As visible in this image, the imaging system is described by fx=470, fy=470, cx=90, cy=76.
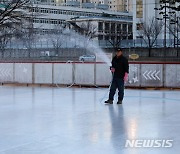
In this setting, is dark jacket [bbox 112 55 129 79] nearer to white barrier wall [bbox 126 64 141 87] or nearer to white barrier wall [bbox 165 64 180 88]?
white barrier wall [bbox 165 64 180 88]

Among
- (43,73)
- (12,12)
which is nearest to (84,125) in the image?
(43,73)

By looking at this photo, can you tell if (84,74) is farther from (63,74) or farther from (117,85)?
(117,85)

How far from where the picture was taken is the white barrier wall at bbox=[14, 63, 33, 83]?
25617 mm

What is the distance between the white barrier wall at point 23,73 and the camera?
25.6m

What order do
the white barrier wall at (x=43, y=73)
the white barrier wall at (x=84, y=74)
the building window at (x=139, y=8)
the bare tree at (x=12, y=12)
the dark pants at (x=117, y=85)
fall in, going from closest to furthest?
the dark pants at (x=117, y=85), the white barrier wall at (x=84, y=74), the bare tree at (x=12, y=12), the white barrier wall at (x=43, y=73), the building window at (x=139, y=8)

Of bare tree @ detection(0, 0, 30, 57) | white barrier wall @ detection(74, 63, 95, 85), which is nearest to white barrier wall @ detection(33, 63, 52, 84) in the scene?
white barrier wall @ detection(74, 63, 95, 85)

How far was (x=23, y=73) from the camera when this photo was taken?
25.8m

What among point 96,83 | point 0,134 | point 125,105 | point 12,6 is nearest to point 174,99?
point 125,105

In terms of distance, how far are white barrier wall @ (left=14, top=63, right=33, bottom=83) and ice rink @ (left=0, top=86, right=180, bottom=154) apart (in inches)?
350

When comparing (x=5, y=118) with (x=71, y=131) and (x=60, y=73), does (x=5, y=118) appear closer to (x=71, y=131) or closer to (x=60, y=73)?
(x=71, y=131)

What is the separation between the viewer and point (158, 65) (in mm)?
22188

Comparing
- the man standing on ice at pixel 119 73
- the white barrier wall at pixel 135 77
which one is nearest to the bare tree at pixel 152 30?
the white barrier wall at pixel 135 77

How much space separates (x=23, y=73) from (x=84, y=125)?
15.7 meters

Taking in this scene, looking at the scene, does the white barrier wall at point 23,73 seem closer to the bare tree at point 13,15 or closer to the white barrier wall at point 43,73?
the white barrier wall at point 43,73
